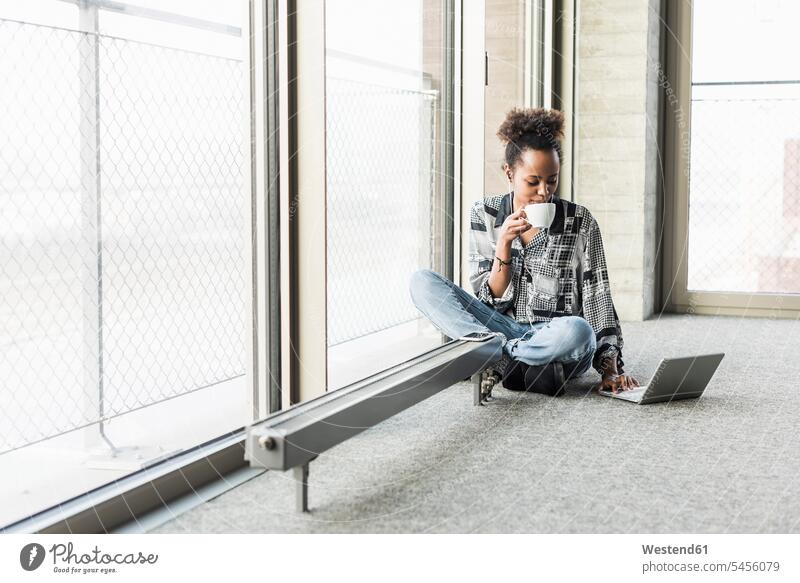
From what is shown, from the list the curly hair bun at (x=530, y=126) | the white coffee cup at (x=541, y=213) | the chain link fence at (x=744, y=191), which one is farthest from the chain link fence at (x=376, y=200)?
the chain link fence at (x=744, y=191)

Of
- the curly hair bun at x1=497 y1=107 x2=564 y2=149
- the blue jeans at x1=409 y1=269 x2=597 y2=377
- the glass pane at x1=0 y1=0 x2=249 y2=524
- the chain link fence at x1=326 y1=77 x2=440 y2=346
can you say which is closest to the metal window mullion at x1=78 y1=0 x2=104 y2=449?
the glass pane at x1=0 y1=0 x2=249 y2=524

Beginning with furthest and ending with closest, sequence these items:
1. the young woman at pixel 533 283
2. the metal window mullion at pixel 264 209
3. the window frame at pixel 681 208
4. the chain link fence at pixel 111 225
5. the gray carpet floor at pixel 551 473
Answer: the window frame at pixel 681 208
the young woman at pixel 533 283
the metal window mullion at pixel 264 209
the chain link fence at pixel 111 225
the gray carpet floor at pixel 551 473

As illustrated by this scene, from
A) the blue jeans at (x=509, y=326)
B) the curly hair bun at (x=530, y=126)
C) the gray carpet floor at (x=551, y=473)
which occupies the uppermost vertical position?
the curly hair bun at (x=530, y=126)

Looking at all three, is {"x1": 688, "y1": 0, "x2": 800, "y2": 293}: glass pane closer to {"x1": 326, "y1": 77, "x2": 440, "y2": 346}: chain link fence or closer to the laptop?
{"x1": 326, "y1": 77, "x2": 440, "y2": 346}: chain link fence

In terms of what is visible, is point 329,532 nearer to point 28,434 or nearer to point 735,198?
point 28,434

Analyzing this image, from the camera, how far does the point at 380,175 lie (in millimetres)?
2354

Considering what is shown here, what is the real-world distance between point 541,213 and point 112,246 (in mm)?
942

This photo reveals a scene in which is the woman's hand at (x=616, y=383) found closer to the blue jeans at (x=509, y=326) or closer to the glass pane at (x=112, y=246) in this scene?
the blue jeans at (x=509, y=326)

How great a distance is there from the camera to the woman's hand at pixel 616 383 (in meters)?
2.16

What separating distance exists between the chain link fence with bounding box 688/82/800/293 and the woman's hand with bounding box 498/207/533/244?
2.08 metres

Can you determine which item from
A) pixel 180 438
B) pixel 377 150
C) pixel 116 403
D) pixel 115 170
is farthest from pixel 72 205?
pixel 377 150
